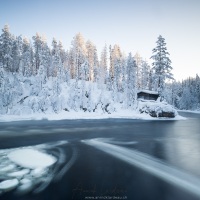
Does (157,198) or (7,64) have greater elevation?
(7,64)

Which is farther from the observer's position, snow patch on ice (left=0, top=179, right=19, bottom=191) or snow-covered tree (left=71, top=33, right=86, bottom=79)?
snow-covered tree (left=71, top=33, right=86, bottom=79)

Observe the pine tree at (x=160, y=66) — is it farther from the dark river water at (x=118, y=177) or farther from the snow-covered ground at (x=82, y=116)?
the dark river water at (x=118, y=177)

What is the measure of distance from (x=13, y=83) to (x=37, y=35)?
24.2 m

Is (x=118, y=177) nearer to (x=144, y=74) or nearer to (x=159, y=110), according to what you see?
(x=159, y=110)

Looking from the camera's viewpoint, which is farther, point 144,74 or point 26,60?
point 144,74

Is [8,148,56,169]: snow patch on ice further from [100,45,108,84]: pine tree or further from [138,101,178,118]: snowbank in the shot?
[100,45,108,84]: pine tree

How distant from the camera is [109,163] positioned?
11766 millimetres

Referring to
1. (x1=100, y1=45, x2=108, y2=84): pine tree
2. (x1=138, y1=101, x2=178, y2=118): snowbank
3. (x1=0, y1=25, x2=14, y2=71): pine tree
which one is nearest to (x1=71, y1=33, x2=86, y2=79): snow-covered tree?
(x1=100, y1=45, x2=108, y2=84): pine tree

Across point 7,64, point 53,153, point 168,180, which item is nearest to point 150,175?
point 168,180

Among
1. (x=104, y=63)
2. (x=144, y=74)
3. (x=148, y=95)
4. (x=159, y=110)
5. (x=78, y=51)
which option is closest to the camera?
(x=159, y=110)

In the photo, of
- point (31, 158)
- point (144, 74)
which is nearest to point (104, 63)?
point (144, 74)

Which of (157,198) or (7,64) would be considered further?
(7,64)

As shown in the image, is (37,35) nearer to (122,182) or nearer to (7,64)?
(7,64)

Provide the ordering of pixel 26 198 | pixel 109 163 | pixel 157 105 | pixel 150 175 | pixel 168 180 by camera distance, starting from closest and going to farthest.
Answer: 1. pixel 26 198
2. pixel 168 180
3. pixel 150 175
4. pixel 109 163
5. pixel 157 105
